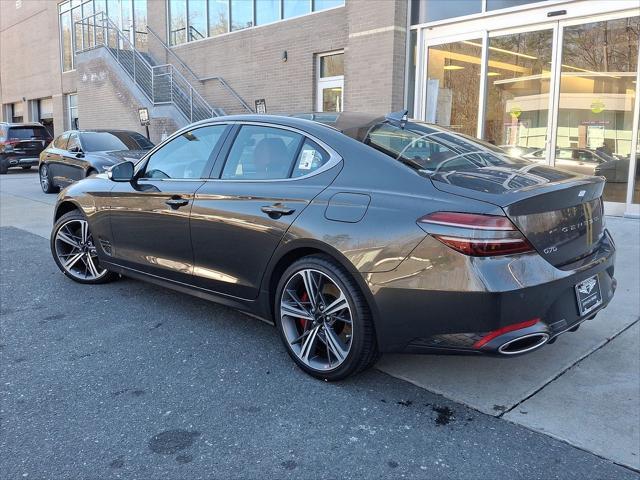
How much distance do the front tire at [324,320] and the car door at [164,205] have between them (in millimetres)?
1007

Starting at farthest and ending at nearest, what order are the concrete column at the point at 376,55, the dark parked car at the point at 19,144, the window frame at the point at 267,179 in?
the dark parked car at the point at 19,144
the concrete column at the point at 376,55
the window frame at the point at 267,179

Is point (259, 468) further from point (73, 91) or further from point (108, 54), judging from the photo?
point (73, 91)

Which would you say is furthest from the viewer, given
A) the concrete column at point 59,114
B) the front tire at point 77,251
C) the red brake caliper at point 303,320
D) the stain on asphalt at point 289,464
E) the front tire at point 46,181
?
the concrete column at point 59,114

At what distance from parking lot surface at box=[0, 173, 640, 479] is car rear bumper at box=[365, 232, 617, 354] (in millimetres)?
469

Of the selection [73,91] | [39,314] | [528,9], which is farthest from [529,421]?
[73,91]

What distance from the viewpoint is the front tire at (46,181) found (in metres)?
13.4

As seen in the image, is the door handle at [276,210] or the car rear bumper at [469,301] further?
the door handle at [276,210]

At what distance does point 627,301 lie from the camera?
199 inches

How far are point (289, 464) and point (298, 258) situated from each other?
1.29 metres

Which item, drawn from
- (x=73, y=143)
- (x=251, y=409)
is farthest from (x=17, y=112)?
(x=251, y=409)

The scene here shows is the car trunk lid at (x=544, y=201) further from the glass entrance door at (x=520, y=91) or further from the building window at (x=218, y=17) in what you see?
the building window at (x=218, y=17)

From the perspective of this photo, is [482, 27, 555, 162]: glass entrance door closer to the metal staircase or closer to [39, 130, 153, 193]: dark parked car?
[39, 130, 153, 193]: dark parked car

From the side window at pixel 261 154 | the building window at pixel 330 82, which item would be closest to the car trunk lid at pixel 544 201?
the side window at pixel 261 154

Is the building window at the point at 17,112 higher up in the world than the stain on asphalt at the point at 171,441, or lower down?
higher up
